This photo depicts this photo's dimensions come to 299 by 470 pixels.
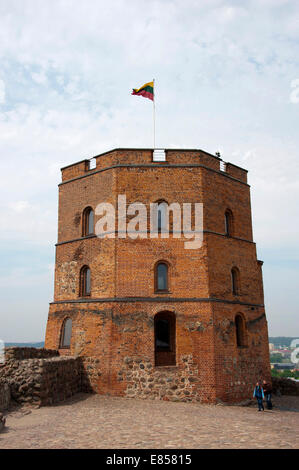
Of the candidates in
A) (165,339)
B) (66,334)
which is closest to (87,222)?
(66,334)

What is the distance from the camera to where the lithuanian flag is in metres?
18.6

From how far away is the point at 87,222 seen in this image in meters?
17.8

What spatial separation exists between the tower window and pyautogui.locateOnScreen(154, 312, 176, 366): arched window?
320 cm

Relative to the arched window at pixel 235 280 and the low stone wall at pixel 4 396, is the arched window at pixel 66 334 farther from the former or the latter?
the arched window at pixel 235 280

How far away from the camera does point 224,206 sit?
59.0ft

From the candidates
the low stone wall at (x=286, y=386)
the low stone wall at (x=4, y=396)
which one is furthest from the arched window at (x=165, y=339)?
the low stone wall at (x=286, y=386)

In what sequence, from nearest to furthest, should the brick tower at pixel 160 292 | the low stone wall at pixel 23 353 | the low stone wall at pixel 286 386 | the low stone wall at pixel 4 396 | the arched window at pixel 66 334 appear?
the low stone wall at pixel 4 396, the low stone wall at pixel 23 353, the brick tower at pixel 160 292, the arched window at pixel 66 334, the low stone wall at pixel 286 386

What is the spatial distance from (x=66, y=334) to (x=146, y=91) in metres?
11.7

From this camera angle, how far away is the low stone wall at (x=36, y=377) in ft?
41.7

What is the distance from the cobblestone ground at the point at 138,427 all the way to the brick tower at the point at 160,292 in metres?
1.26

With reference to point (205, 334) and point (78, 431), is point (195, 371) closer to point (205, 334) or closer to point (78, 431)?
point (205, 334)

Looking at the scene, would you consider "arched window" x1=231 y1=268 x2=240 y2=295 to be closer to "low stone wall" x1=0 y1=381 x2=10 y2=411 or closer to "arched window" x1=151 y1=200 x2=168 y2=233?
"arched window" x1=151 y1=200 x2=168 y2=233

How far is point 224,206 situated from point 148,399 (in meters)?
8.82

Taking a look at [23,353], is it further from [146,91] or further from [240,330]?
[146,91]
